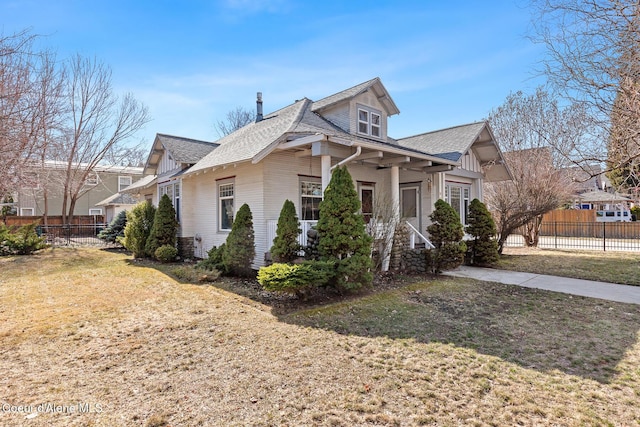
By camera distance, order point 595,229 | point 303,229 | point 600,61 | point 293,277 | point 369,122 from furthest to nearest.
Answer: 1. point 595,229
2. point 369,122
3. point 303,229
4. point 293,277
5. point 600,61

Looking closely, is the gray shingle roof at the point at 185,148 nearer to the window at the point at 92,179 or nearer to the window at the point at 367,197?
the window at the point at 367,197

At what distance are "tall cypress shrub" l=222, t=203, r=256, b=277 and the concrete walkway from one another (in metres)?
5.57

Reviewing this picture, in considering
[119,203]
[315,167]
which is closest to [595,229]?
[315,167]

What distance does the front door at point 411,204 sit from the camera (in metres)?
12.9

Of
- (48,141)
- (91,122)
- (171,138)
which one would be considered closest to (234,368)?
(48,141)

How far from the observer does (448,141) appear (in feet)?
42.0

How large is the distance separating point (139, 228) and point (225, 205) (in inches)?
183

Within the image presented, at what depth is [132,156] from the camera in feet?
99.8

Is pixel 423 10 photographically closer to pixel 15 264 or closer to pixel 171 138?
pixel 171 138

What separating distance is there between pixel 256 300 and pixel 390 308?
2656 millimetres

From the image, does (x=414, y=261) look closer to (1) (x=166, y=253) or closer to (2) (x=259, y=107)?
(1) (x=166, y=253)

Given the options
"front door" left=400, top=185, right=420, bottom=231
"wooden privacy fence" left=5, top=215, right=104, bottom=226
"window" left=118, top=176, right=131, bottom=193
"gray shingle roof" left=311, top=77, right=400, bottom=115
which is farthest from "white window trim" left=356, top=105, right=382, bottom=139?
"window" left=118, top=176, right=131, bottom=193

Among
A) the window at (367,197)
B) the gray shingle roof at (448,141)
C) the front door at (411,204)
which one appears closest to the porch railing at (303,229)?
the window at (367,197)

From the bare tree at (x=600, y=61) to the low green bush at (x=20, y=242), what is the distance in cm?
1927
